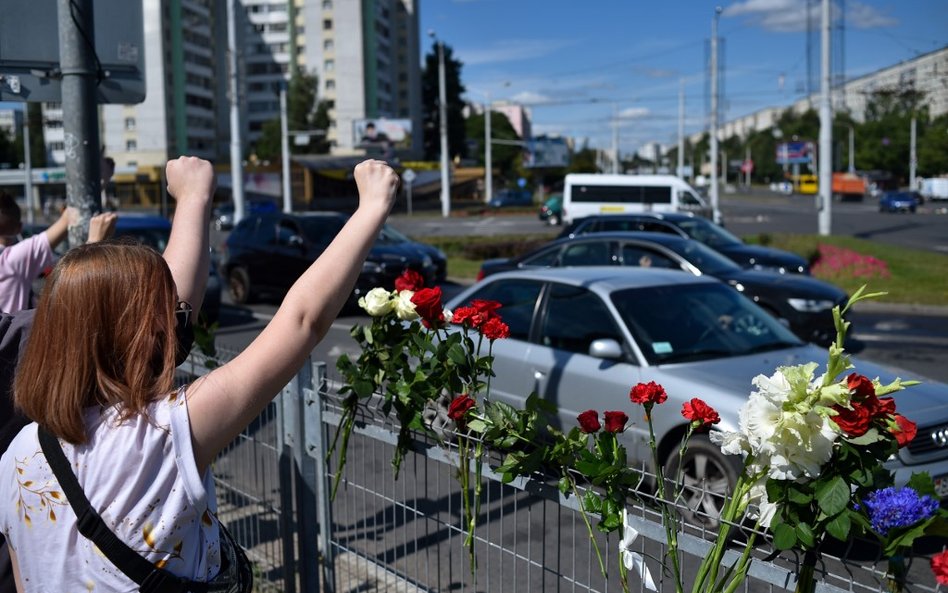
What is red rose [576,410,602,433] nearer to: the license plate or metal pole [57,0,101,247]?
metal pole [57,0,101,247]

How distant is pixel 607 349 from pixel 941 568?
174 inches

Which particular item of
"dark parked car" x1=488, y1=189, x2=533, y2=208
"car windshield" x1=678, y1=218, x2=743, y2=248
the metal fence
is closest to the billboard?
"dark parked car" x1=488, y1=189, x2=533, y2=208

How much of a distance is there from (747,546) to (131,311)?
1.41 m

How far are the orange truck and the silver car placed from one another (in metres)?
78.3

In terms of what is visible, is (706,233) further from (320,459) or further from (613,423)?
(613,423)

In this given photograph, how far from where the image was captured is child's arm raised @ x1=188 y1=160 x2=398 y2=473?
1.96 metres

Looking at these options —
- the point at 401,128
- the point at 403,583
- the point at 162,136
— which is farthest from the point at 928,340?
the point at 162,136

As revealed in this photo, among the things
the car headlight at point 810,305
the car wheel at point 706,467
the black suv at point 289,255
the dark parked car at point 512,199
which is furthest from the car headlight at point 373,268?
the dark parked car at point 512,199

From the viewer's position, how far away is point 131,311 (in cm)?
197

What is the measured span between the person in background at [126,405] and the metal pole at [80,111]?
2.38 meters

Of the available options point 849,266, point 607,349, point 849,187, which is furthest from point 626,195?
point 849,187

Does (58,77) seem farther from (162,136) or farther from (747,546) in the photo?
(162,136)

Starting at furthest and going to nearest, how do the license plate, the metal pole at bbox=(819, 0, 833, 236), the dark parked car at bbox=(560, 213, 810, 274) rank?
the metal pole at bbox=(819, 0, 833, 236) < the dark parked car at bbox=(560, 213, 810, 274) < the license plate

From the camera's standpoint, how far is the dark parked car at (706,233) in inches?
606
